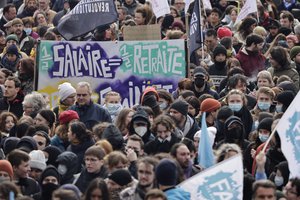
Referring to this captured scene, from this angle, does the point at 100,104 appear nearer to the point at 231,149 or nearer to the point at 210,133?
the point at 210,133

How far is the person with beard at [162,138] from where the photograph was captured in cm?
1891

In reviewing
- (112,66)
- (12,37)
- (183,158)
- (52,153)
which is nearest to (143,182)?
(183,158)

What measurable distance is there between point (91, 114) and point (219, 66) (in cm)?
373

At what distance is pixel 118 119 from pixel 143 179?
3734 millimetres

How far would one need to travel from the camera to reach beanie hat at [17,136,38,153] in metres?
18.9

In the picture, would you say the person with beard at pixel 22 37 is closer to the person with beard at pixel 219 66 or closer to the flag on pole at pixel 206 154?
the person with beard at pixel 219 66

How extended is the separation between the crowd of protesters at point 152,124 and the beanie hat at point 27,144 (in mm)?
10

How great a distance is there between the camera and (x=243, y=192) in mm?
17156

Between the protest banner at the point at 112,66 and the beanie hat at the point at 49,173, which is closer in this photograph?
the beanie hat at the point at 49,173

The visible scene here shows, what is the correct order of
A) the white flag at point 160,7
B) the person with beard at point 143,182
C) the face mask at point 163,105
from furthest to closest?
the white flag at point 160,7 < the face mask at point 163,105 < the person with beard at point 143,182

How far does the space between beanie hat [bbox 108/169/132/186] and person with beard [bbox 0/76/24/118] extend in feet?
18.7

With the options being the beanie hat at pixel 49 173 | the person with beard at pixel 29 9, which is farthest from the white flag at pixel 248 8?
the beanie hat at pixel 49 173

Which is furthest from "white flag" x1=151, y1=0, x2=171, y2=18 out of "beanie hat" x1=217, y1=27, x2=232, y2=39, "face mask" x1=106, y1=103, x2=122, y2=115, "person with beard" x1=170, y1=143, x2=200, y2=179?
"person with beard" x1=170, y1=143, x2=200, y2=179

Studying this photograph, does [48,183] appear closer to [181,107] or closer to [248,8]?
[181,107]
